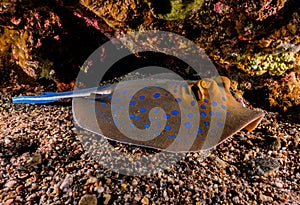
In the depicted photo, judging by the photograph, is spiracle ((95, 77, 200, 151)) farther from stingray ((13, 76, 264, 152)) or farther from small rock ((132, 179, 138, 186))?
small rock ((132, 179, 138, 186))

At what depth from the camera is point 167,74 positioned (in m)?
4.18

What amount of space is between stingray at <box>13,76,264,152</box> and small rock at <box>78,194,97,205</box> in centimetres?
71

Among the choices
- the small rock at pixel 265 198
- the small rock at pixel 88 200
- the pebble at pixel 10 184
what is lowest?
the pebble at pixel 10 184

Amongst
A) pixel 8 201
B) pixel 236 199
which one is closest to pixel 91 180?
pixel 8 201

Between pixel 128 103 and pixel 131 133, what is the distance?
0.48 m

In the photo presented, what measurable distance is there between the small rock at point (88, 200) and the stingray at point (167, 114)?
2.32ft

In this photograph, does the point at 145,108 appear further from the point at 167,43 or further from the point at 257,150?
the point at 257,150

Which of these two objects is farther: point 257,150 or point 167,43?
point 167,43

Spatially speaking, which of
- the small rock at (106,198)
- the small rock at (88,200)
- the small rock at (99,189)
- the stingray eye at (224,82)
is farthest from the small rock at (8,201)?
the stingray eye at (224,82)

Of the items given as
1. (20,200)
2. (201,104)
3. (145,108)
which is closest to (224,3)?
(201,104)

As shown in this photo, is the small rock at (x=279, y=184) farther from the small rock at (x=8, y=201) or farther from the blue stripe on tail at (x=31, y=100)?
the blue stripe on tail at (x=31, y=100)

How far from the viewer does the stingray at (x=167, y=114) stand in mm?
2637

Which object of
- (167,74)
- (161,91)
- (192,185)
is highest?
(167,74)

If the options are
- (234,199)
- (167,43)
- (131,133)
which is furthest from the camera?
(167,43)
